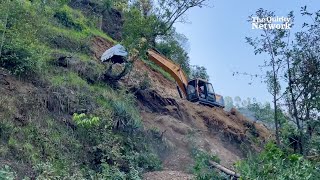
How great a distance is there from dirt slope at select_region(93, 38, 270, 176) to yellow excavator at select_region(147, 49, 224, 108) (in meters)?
0.39

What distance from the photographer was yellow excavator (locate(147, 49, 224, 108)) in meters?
18.7

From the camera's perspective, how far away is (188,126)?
1731 cm

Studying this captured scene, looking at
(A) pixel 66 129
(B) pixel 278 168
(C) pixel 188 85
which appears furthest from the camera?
(C) pixel 188 85

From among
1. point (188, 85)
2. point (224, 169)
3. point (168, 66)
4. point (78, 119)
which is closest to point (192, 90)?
point (188, 85)

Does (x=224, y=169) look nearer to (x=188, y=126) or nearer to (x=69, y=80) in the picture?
(x=69, y=80)

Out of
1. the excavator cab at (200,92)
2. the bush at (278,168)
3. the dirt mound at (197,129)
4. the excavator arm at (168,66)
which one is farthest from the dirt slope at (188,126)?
the bush at (278,168)

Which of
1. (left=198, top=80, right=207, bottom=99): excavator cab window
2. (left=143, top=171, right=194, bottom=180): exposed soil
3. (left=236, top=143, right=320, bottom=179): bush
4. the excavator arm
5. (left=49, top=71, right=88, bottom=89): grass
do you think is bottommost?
(left=143, top=171, right=194, bottom=180): exposed soil

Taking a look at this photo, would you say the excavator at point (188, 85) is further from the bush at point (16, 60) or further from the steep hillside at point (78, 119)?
the bush at point (16, 60)

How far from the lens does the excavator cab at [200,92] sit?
64.4 feet

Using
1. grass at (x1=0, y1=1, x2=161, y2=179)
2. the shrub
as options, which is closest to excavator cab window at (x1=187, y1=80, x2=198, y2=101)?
grass at (x1=0, y1=1, x2=161, y2=179)

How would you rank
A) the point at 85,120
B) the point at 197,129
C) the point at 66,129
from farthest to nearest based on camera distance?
1. the point at 197,129
2. the point at 66,129
3. the point at 85,120

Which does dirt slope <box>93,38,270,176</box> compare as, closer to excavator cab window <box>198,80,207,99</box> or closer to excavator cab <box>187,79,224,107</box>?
excavator cab <box>187,79,224,107</box>

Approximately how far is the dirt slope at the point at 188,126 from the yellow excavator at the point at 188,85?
386mm

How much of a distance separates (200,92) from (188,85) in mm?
635
